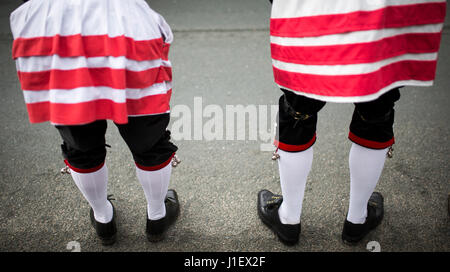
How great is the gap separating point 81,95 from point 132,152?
36 centimetres

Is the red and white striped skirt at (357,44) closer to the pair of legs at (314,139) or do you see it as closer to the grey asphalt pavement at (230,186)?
the pair of legs at (314,139)

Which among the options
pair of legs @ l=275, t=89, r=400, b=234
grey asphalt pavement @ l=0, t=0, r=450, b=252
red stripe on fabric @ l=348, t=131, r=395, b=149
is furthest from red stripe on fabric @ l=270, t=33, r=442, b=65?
grey asphalt pavement @ l=0, t=0, r=450, b=252

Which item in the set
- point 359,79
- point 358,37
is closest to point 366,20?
point 358,37

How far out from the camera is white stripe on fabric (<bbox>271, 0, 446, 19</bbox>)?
2.58ft

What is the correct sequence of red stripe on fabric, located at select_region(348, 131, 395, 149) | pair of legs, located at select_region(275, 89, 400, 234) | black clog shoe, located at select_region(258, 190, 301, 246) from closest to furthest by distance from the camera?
pair of legs, located at select_region(275, 89, 400, 234)
red stripe on fabric, located at select_region(348, 131, 395, 149)
black clog shoe, located at select_region(258, 190, 301, 246)

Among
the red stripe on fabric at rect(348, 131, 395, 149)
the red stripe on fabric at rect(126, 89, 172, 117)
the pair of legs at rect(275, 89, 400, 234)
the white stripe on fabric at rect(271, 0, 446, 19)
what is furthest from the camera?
the red stripe on fabric at rect(348, 131, 395, 149)

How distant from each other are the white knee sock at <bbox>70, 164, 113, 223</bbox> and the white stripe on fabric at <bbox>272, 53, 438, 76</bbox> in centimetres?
84

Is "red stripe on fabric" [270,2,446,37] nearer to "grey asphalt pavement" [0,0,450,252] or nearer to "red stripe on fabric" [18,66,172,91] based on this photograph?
"red stripe on fabric" [18,66,172,91]

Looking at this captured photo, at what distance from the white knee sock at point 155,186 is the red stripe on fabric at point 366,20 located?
737mm

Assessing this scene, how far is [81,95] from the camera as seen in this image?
0.85 meters

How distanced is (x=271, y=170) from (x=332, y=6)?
122cm

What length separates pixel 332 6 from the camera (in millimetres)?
812
